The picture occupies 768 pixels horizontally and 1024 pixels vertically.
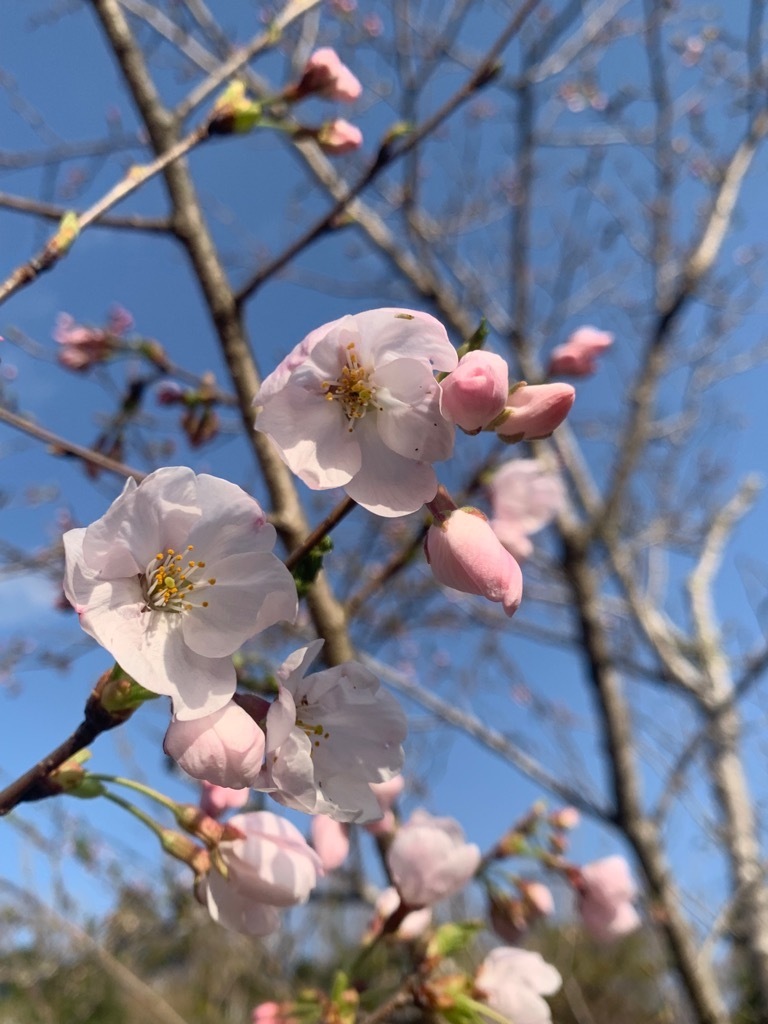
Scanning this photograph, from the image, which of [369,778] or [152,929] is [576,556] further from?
[152,929]

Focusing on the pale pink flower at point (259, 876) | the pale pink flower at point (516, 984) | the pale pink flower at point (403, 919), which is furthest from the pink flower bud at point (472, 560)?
the pale pink flower at point (403, 919)

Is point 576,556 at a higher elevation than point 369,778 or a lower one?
higher

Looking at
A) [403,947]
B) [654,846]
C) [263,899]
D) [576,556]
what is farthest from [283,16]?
[654,846]

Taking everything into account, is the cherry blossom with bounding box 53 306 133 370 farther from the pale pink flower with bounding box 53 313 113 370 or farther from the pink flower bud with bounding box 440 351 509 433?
the pink flower bud with bounding box 440 351 509 433

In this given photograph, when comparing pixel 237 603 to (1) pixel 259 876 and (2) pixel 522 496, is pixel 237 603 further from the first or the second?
(2) pixel 522 496

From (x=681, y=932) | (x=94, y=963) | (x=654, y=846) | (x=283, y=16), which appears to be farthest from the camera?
(x=94, y=963)

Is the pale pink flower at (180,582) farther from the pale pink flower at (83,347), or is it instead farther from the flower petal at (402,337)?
the pale pink flower at (83,347)
